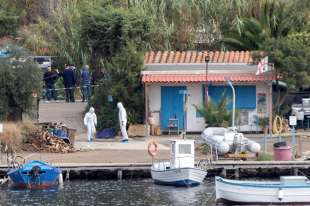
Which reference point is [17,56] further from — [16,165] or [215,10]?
[215,10]

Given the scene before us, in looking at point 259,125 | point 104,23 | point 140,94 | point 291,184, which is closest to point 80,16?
point 104,23

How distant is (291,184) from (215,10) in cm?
2518

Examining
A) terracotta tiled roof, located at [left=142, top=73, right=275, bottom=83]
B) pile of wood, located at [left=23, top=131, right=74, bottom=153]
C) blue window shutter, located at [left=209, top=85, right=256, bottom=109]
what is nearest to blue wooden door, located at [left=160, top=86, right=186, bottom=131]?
terracotta tiled roof, located at [left=142, top=73, right=275, bottom=83]

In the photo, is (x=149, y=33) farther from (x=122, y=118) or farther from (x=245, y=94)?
(x=122, y=118)

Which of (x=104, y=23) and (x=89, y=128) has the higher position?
(x=104, y=23)

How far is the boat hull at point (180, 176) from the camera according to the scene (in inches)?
1665

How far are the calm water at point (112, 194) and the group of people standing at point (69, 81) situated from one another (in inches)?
543

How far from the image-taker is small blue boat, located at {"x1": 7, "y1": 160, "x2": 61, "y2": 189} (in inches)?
1665

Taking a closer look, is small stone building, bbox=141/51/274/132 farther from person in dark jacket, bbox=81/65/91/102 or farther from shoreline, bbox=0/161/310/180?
shoreline, bbox=0/161/310/180

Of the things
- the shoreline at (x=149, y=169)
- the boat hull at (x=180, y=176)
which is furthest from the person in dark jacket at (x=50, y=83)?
the boat hull at (x=180, y=176)

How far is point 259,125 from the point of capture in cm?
5281

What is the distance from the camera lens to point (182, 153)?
42438 millimetres

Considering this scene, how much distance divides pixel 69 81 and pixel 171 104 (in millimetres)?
7640

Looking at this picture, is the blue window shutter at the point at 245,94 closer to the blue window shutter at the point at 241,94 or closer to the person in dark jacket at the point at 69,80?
the blue window shutter at the point at 241,94
